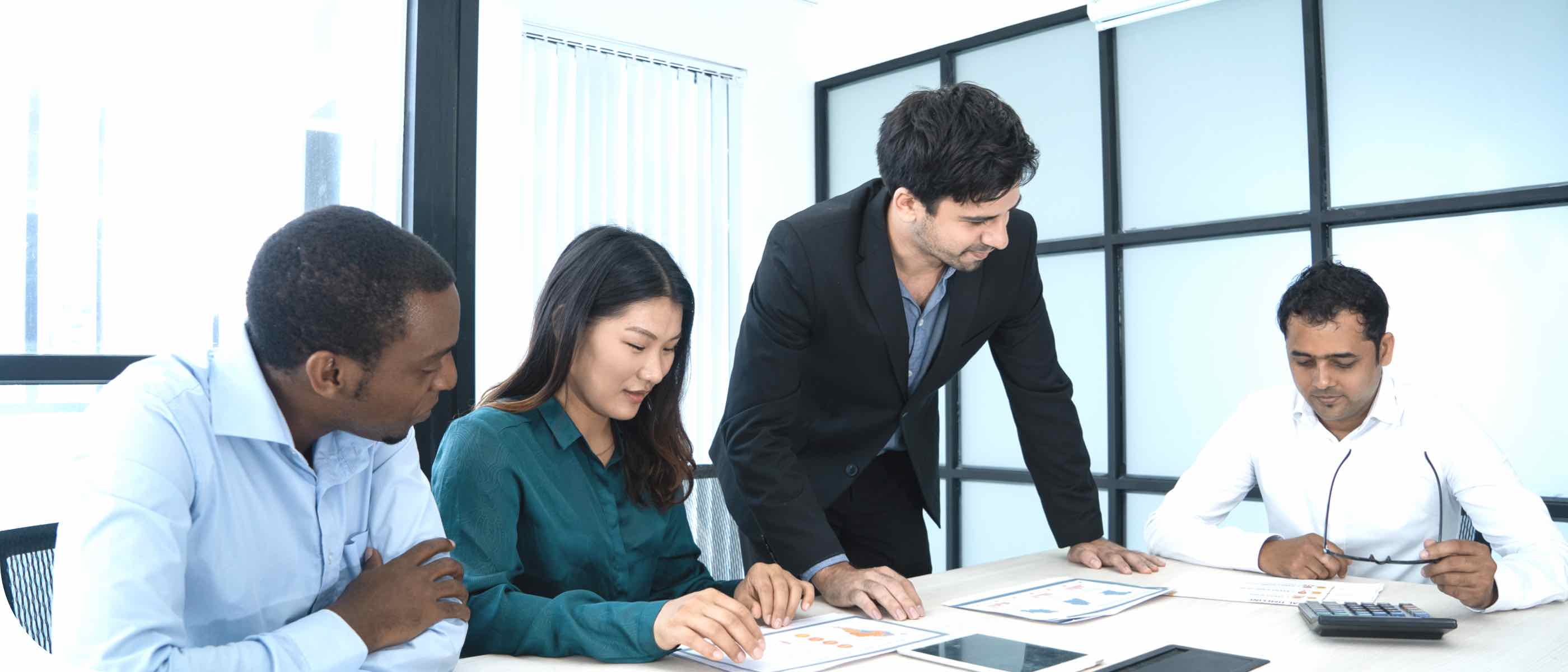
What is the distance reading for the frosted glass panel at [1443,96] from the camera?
295cm

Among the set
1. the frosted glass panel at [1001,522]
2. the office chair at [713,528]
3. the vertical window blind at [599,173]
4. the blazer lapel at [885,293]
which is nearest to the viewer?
the blazer lapel at [885,293]

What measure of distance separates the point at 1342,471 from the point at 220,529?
1.86 metres

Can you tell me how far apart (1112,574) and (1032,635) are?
0.53m

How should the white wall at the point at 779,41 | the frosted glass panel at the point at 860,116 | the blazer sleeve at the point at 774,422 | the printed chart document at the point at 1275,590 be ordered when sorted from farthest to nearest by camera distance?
the frosted glass panel at the point at 860,116
the white wall at the point at 779,41
the blazer sleeve at the point at 774,422
the printed chart document at the point at 1275,590

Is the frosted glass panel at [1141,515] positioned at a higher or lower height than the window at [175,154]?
lower

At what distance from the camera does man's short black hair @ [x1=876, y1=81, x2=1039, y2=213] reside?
174 centimetres

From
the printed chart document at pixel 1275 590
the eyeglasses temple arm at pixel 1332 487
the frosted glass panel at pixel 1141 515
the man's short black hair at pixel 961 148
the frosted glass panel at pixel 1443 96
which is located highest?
the frosted glass panel at pixel 1443 96

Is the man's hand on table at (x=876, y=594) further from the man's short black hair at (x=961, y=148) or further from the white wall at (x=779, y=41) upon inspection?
the white wall at (x=779, y=41)

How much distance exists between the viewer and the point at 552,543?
1470 mm

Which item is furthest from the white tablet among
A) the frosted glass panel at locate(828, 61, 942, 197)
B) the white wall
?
the frosted glass panel at locate(828, 61, 942, 197)

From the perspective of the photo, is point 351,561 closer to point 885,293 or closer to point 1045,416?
point 885,293

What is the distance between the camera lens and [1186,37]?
3.69 m

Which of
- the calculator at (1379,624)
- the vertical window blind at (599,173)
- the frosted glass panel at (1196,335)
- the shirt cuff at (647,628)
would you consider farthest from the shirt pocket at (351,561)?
the frosted glass panel at (1196,335)

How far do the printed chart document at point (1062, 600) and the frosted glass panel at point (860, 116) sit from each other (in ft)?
9.98
